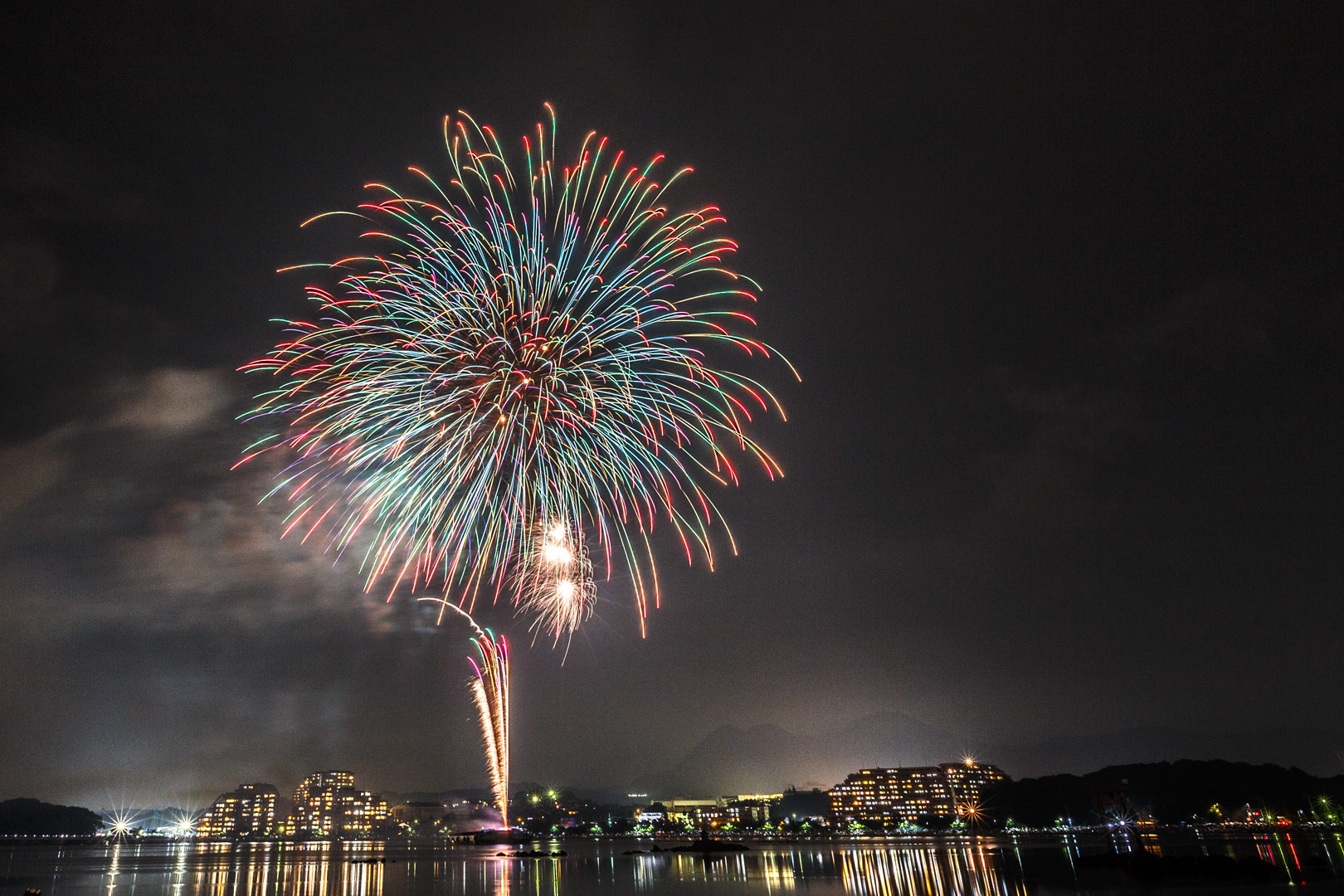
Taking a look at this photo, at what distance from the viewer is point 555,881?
171ft

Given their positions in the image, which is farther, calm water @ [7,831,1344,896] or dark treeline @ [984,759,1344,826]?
dark treeline @ [984,759,1344,826]

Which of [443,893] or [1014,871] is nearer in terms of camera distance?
[443,893]

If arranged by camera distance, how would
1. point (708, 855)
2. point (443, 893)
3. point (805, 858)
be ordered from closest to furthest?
point (443, 893) → point (805, 858) → point (708, 855)

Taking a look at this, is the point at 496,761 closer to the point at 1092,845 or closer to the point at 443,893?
the point at 443,893

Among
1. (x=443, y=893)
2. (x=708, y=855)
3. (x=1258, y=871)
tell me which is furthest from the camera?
(x=708, y=855)

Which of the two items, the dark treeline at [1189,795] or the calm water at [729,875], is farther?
the dark treeline at [1189,795]

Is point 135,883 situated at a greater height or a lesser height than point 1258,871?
greater

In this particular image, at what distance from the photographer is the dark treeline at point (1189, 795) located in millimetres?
141500

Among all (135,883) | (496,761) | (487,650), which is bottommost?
(135,883)

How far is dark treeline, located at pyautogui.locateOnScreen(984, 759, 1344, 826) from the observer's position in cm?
14150

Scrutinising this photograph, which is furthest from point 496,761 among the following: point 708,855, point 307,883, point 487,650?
point 708,855

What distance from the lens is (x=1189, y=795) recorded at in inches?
5989

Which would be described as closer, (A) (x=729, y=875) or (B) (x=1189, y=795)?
(A) (x=729, y=875)

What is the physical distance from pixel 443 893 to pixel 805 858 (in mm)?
40097
